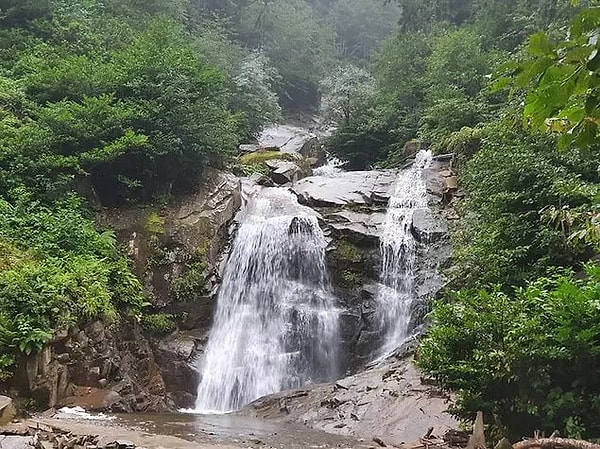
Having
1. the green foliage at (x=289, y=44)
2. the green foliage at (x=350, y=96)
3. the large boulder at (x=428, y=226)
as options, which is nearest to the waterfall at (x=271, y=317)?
the large boulder at (x=428, y=226)

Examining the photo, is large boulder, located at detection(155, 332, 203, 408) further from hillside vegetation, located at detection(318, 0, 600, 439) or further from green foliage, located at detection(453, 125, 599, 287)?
green foliage, located at detection(453, 125, 599, 287)

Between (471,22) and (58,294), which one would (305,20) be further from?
(58,294)

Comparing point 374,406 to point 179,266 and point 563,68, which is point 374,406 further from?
point 563,68

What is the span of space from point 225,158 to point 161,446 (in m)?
11.9

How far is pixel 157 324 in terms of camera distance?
12453 mm

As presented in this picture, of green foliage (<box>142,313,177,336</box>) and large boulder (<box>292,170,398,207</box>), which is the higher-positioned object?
large boulder (<box>292,170,398,207</box>)

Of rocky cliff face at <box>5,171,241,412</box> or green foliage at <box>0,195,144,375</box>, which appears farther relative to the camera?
rocky cliff face at <box>5,171,241,412</box>

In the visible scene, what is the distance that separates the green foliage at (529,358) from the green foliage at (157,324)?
7742 mm

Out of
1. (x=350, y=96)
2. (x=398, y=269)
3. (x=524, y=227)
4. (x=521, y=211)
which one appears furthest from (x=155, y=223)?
(x=350, y=96)

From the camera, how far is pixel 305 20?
124ft

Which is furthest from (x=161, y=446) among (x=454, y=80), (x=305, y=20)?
(x=305, y=20)

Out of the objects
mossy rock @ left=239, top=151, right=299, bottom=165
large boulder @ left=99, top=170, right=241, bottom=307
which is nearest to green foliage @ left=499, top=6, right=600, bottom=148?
large boulder @ left=99, top=170, right=241, bottom=307

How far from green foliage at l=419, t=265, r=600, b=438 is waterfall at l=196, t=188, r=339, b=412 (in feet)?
21.9

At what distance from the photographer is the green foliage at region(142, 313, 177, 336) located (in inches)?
489
